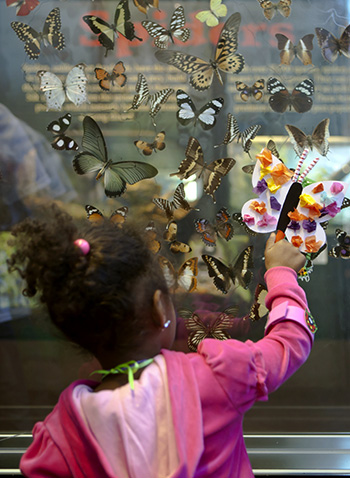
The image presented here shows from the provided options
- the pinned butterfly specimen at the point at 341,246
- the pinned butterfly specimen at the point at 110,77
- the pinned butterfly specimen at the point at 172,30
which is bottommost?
the pinned butterfly specimen at the point at 341,246

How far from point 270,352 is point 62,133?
899mm

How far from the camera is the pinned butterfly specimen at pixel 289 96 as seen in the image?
1.40 m

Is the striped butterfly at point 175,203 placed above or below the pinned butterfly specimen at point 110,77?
below

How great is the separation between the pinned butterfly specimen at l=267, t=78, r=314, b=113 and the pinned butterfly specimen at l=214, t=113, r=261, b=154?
0.29 feet

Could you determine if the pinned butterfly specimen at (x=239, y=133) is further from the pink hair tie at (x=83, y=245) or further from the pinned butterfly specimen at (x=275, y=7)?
the pink hair tie at (x=83, y=245)

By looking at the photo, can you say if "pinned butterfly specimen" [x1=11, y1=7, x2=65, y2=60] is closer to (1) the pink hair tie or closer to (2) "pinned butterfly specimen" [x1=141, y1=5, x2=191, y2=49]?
(2) "pinned butterfly specimen" [x1=141, y1=5, x2=191, y2=49]

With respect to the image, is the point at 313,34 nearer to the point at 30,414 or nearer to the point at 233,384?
the point at 233,384

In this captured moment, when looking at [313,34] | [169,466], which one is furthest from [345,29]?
[169,466]

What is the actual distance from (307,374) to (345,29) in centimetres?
98

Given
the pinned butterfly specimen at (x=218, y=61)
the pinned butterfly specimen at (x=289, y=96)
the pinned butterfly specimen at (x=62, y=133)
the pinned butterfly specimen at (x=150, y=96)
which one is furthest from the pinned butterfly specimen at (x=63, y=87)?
the pinned butterfly specimen at (x=289, y=96)

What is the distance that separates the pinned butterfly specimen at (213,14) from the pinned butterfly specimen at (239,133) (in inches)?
10.2

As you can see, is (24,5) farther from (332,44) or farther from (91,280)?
(91,280)

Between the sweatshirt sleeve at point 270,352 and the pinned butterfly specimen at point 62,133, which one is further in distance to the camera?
the pinned butterfly specimen at point 62,133

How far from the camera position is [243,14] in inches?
55.1
